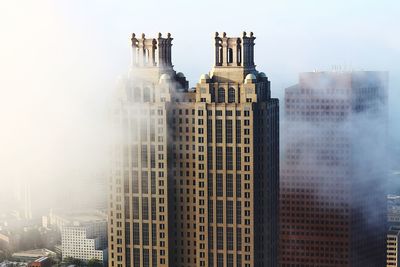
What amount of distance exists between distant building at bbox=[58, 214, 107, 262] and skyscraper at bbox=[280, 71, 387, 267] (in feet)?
83.8

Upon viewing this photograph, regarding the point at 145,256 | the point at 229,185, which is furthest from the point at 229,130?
the point at 145,256

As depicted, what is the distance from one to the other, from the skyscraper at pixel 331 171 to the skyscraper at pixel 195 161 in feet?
64.6

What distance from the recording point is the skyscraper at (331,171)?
51875 millimetres

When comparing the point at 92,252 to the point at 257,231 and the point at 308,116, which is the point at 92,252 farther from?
the point at 257,231

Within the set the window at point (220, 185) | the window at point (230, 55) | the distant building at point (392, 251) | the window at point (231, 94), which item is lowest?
the distant building at point (392, 251)

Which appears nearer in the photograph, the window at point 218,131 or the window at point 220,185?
the window at point 218,131

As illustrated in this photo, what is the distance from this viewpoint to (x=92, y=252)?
76688 millimetres

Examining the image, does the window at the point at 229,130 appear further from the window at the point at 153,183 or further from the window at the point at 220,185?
the window at the point at 153,183

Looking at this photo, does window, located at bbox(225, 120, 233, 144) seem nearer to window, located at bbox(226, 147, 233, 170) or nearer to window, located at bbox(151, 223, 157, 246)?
window, located at bbox(226, 147, 233, 170)

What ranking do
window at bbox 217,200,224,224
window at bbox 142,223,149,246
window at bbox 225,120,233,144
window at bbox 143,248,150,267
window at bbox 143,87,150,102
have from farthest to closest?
window at bbox 143,248,150,267, window at bbox 142,223,149,246, window at bbox 143,87,150,102, window at bbox 217,200,224,224, window at bbox 225,120,233,144

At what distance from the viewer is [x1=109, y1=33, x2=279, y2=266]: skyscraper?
31.5 meters

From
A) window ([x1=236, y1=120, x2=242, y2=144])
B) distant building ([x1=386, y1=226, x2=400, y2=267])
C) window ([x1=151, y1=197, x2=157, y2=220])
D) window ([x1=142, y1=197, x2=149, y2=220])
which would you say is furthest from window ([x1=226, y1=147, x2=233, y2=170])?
distant building ([x1=386, y1=226, x2=400, y2=267])

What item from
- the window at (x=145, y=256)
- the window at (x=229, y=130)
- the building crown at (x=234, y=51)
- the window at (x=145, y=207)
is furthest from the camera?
the window at (x=145, y=256)

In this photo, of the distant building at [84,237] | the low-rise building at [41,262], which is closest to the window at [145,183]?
the low-rise building at [41,262]
